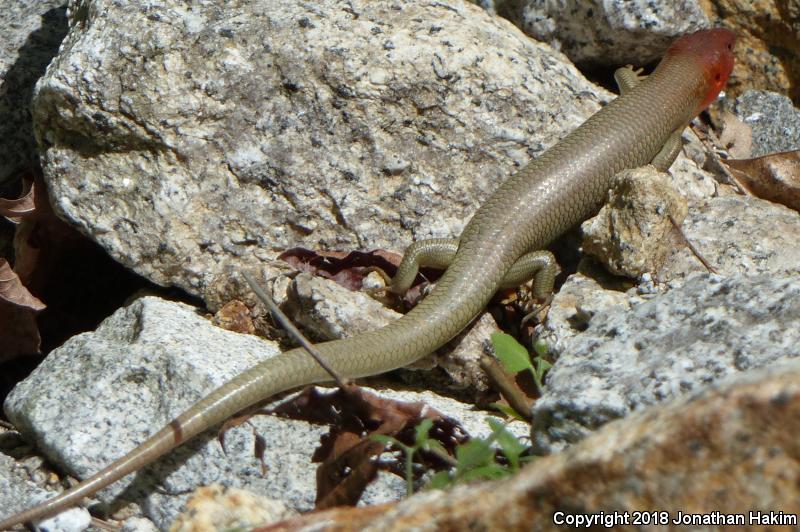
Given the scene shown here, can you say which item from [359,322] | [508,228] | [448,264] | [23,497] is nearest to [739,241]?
[508,228]

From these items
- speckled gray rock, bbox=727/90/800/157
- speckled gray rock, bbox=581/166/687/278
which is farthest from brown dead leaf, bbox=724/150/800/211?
speckled gray rock, bbox=581/166/687/278

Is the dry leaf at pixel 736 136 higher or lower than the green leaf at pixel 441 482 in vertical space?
higher

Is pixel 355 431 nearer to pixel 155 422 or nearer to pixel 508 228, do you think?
pixel 155 422

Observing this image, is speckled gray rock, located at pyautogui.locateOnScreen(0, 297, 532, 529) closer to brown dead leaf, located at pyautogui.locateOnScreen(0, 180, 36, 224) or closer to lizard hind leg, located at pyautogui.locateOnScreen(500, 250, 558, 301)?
lizard hind leg, located at pyautogui.locateOnScreen(500, 250, 558, 301)

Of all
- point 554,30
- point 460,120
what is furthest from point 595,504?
point 554,30

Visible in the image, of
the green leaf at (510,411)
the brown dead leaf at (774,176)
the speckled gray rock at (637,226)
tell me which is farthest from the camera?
the brown dead leaf at (774,176)

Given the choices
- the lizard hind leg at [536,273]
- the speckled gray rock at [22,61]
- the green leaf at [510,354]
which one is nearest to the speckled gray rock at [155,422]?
the green leaf at [510,354]

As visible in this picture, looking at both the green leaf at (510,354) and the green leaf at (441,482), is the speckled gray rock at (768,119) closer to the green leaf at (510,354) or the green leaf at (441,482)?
the green leaf at (510,354)

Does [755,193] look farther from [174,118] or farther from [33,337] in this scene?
[33,337]
